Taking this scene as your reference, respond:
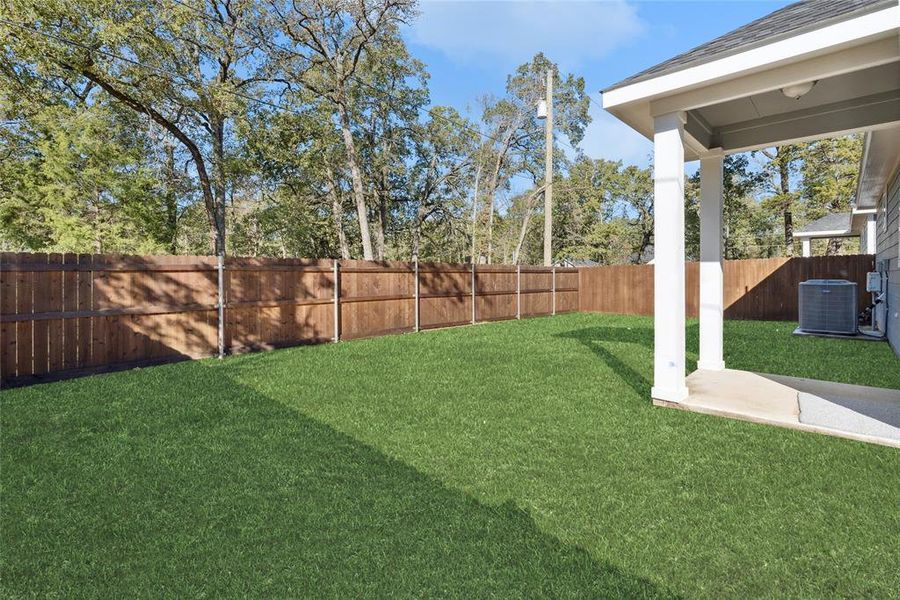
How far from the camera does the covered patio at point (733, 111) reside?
10.1 ft

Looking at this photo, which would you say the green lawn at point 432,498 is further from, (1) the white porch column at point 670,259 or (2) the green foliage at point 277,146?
(2) the green foliage at point 277,146

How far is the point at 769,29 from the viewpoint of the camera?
11.4 feet

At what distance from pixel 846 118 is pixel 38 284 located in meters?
8.63

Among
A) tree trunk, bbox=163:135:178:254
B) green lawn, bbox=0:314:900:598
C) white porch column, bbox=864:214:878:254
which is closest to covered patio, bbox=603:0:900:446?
green lawn, bbox=0:314:900:598

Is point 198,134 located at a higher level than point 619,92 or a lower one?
higher

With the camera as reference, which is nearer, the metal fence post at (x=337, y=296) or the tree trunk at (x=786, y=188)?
the metal fence post at (x=337, y=296)

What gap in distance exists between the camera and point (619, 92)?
3.97 metres

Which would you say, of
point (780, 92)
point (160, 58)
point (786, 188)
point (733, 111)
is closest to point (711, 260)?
point (733, 111)

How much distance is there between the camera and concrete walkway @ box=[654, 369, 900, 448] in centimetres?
319

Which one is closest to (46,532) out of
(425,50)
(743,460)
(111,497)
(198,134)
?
(111,497)

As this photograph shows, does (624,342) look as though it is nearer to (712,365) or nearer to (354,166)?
(712,365)

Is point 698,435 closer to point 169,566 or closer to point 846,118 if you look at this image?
point 169,566

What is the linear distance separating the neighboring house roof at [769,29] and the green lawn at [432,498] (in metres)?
2.71

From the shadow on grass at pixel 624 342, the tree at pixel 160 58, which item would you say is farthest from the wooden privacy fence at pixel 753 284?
the tree at pixel 160 58
